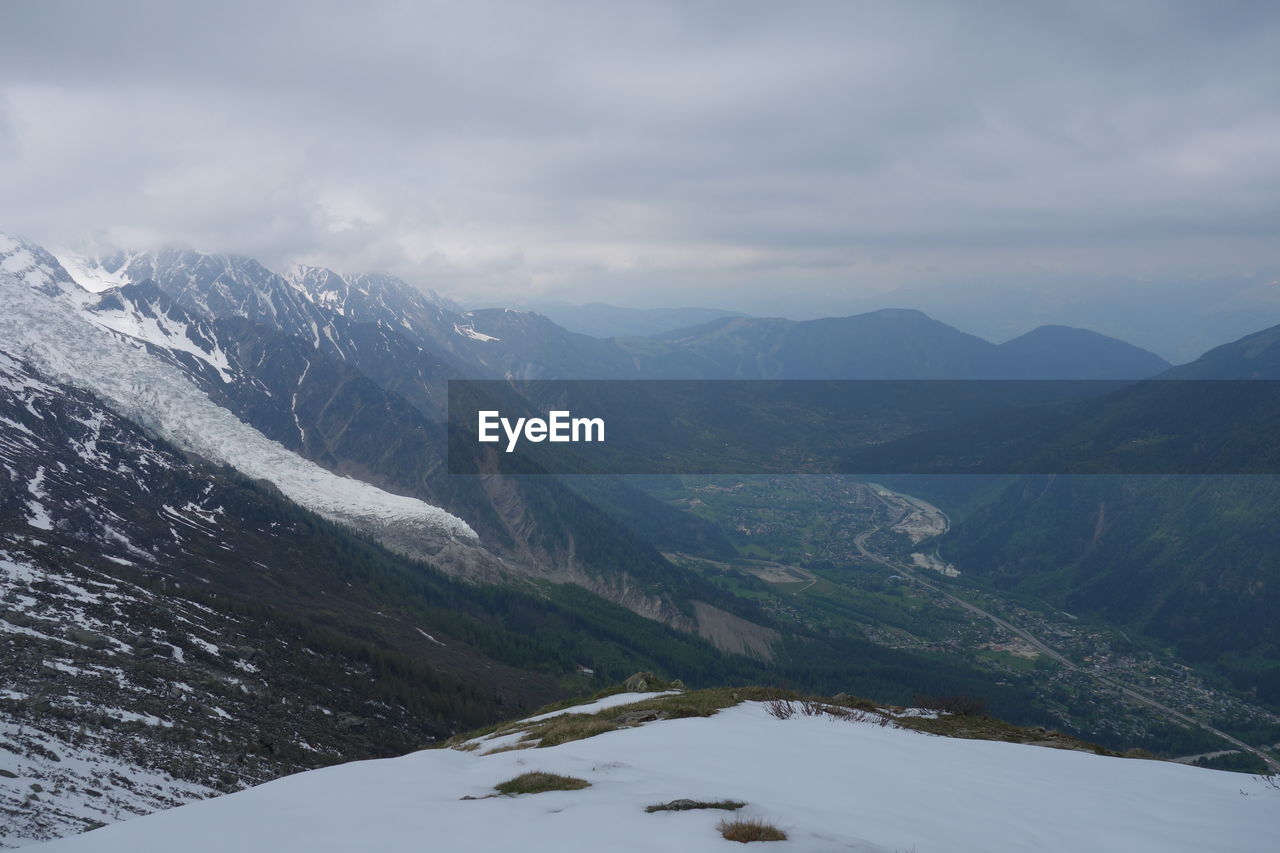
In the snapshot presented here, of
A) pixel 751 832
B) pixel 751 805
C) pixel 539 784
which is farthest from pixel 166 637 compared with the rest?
pixel 751 832

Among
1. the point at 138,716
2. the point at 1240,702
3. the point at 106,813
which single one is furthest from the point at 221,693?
the point at 1240,702

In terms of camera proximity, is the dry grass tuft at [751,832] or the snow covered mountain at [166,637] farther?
the snow covered mountain at [166,637]

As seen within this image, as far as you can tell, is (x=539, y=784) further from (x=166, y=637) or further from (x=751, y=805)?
(x=166, y=637)

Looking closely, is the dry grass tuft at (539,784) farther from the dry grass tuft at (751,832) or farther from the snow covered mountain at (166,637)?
the snow covered mountain at (166,637)

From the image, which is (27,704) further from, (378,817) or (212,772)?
(378,817)

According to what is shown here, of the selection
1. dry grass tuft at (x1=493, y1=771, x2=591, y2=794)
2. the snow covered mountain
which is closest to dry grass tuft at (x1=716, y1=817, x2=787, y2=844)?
dry grass tuft at (x1=493, y1=771, x2=591, y2=794)

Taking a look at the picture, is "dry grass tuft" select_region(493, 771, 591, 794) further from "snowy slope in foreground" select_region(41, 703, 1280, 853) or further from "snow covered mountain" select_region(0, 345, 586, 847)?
"snow covered mountain" select_region(0, 345, 586, 847)

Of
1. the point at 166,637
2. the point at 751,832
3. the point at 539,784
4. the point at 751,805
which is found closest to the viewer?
the point at 751,832

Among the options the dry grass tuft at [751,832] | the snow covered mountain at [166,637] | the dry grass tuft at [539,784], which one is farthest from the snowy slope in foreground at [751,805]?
the snow covered mountain at [166,637]
